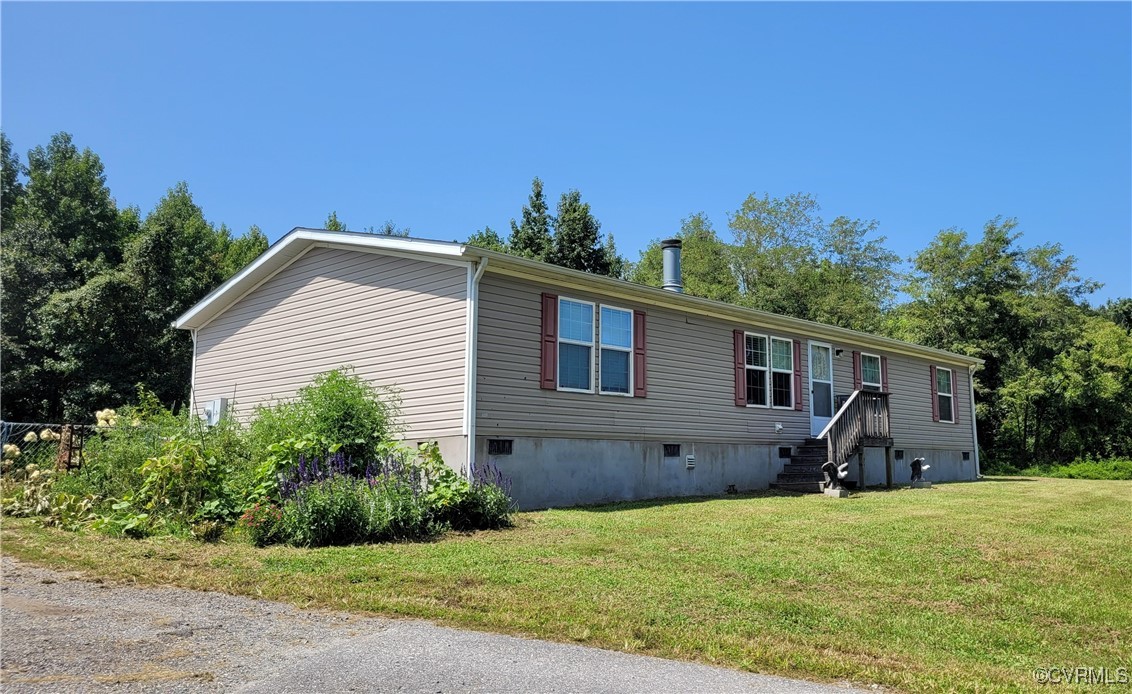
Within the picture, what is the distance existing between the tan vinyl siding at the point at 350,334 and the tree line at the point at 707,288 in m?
7.54

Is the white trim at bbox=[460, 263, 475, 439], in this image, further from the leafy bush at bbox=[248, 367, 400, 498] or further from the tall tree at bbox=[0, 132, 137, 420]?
the tall tree at bbox=[0, 132, 137, 420]

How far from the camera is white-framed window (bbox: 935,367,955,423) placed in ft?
71.2

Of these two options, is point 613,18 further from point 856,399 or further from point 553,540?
point 856,399

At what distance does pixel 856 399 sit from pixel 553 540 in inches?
388

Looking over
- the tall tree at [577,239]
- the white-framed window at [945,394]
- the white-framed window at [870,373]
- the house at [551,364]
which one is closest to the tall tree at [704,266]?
the tall tree at [577,239]

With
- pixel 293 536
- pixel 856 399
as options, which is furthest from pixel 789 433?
pixel 293 536

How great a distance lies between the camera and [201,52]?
39.5ft

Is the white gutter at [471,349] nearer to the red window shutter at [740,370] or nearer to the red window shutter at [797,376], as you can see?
the red window shutter at [740,370]

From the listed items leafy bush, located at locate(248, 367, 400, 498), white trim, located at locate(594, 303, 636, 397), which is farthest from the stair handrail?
leafy bush, located at locate(248, 367, 400, 498)

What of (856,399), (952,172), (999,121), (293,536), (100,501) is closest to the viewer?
(293,536)

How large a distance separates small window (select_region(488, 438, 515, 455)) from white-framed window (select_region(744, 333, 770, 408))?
6.20m

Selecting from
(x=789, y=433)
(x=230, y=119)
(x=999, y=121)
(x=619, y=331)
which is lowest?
(x=789, y=433)

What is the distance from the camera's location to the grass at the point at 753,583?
4.62 metres

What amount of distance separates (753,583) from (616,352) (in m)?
7.28
